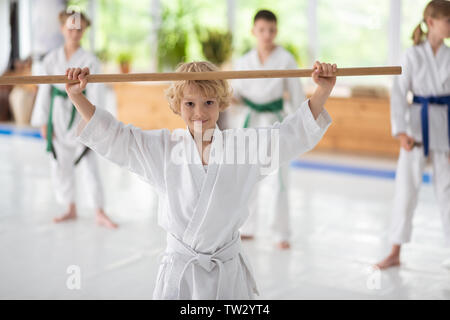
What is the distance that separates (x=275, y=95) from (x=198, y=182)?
1872mm

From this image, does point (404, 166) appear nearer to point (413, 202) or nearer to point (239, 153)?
point (413, 202)

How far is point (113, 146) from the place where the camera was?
6.24 ft

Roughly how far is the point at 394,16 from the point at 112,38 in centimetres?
412

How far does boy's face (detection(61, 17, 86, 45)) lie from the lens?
3780 millimetres

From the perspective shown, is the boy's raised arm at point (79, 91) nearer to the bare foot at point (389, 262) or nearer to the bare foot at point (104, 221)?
the bare foot at point (389, 262)

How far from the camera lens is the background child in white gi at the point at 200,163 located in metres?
1.86

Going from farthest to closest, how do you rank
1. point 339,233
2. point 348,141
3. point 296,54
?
point 296,54, point 348,141, point 339,233

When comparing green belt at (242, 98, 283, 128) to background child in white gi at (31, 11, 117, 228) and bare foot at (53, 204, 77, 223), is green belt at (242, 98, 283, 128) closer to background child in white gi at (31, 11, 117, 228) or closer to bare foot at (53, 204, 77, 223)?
background child in white gi at (31, 11, 117, 228)

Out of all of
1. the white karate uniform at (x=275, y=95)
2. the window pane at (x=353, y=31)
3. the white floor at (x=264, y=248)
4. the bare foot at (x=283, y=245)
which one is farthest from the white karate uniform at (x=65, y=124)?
the window pane at (x=353, y=31)

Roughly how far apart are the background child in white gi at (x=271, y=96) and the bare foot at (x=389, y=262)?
60 cm

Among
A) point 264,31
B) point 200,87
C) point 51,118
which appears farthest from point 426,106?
point 51,118

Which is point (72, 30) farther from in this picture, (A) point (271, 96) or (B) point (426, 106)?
(B) point (426, 106)
